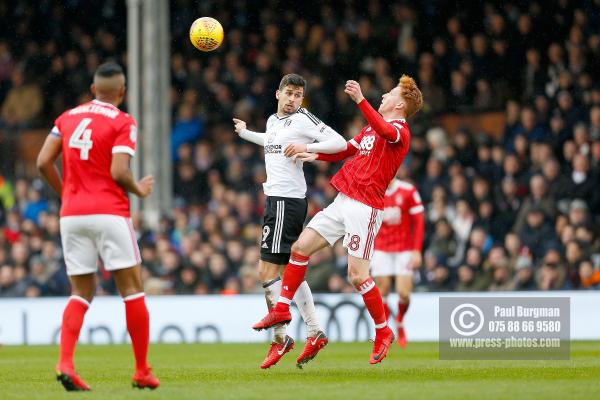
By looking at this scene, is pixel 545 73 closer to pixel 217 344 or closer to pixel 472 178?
pixel 472 178

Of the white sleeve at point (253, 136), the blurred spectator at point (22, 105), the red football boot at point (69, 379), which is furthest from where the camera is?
the blurred spectator at point (22, 105)

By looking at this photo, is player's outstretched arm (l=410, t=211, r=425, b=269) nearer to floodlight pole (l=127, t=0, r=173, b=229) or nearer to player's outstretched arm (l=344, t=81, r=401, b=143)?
player's outstretched arm (l=344, t=81, r=401, b=143)

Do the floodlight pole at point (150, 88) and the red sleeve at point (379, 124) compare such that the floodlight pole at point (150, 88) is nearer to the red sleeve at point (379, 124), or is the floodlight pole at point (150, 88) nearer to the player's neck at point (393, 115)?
the player's neck at point (393, 115)

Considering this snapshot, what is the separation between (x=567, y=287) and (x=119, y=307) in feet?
21.2

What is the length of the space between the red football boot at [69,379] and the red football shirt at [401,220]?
6.75 m

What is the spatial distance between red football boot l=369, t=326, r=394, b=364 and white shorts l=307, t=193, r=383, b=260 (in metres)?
0.64

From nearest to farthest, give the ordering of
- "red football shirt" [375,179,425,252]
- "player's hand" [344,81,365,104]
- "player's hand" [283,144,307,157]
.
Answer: "player's hand" [344,81,365,104] → "player's hand" [283,144,307,157] → "red football shirt" [375,179,425,252]

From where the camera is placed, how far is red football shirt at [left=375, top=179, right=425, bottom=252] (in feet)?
46.4

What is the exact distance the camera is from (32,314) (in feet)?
57.1

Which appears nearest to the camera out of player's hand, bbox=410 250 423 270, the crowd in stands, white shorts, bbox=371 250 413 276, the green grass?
the green grass

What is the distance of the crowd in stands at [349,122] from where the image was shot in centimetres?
1694

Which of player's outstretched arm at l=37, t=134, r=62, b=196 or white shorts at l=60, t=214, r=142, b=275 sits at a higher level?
player's outstretched arm at l=37, t=134, r=62, b=196

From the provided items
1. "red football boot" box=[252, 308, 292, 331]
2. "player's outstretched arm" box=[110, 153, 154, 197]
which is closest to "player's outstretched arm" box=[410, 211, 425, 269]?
"red football boot" box=[252, 308, 292, 331]

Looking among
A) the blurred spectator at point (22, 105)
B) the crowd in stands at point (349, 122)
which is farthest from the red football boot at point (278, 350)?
the blurred spectator at point (22, 105)
